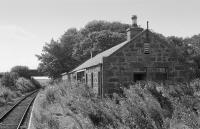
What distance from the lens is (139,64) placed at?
17.6 meters

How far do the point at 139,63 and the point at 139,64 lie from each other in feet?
0.20

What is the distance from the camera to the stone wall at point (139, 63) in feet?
56.4

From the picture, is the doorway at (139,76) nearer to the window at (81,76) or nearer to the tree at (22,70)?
the window at (81,76)

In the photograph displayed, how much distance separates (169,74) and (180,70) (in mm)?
782

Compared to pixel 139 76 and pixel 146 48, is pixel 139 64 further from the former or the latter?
pixel 139 76

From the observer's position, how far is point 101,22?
2409 inches

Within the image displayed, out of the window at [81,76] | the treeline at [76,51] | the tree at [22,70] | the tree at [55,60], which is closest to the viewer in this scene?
the window at [81,76]

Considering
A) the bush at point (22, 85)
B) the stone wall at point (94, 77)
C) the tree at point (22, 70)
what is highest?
the tree at point (22, 70)

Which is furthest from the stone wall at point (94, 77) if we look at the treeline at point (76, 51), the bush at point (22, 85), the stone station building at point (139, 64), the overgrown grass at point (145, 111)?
the bush at point (22, 85)

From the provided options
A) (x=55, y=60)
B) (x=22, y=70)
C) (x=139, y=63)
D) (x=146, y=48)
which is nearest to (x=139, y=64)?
(x=139, y=63)

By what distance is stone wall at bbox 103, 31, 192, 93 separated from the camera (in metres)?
17.2

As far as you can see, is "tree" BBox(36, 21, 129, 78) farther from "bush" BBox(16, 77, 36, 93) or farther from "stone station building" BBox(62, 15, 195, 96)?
"stone station building" BBox(62, 15, 195, 96)

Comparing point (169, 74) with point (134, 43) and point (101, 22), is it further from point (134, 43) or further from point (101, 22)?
point (101, 22)

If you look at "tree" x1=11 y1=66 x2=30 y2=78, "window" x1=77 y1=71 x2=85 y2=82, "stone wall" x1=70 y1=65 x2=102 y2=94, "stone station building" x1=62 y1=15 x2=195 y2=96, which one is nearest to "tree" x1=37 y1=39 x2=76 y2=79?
"window" x1=77 y1=71 x2=85 y2=82
